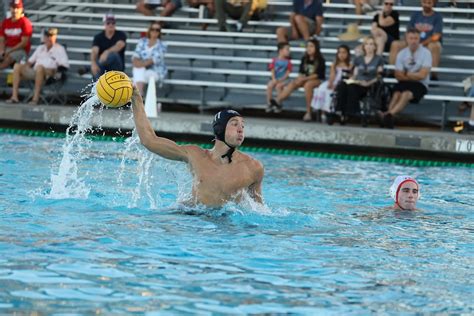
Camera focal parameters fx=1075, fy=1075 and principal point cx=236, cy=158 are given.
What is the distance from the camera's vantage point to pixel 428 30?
15.3 m

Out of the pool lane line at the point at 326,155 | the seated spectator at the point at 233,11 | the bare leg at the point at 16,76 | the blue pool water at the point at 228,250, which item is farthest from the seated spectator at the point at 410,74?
the bare leg at the point at 16,76

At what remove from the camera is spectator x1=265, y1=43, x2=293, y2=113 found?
15.3 m

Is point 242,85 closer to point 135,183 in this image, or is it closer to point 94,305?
point 135,183

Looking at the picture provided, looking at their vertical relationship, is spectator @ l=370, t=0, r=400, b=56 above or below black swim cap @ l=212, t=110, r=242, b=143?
above

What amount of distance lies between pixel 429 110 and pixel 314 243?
8305 millimetres

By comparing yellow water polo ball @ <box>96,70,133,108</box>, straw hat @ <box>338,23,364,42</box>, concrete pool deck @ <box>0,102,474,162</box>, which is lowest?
concrete pool deck @ <box>0,102,474,162</box>

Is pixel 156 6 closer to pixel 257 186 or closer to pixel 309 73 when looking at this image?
pixel 309 73

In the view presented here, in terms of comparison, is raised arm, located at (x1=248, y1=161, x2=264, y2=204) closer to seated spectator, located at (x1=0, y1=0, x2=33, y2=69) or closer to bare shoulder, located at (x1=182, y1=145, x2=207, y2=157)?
bare shoulder, located at (x1=182, y1=145, x2=207, y2=157)

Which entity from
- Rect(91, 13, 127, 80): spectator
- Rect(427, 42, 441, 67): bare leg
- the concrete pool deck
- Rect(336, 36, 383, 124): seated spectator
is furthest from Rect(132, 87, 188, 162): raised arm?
Rect(91, 13, 127, 80): spectator

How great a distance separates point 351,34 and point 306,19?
71 centimetres

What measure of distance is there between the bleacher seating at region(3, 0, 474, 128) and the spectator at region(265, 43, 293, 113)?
0.27 meters

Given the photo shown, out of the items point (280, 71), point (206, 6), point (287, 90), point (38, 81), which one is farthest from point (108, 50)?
point (287, 90)

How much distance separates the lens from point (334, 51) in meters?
15.9

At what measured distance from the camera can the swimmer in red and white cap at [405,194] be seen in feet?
29.2
